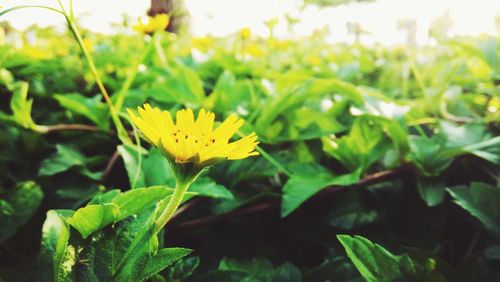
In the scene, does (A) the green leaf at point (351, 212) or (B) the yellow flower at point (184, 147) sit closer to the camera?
(B) the yellow flower at point (184, 147)

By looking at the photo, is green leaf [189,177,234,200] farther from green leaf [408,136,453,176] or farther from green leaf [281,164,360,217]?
green leaf [408,136,453,176]

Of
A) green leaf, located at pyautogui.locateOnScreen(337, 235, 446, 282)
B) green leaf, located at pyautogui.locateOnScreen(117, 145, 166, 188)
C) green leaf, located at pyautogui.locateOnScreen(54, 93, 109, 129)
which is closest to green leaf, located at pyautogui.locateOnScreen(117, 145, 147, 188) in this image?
green leaf, located at pyautogui.locateOnScreen(117, 145, 166, 188)

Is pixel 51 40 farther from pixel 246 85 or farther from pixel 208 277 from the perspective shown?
pixel 208 277

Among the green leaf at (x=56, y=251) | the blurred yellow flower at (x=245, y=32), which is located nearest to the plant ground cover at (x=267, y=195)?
Answer: the green leaf at (x=56, y=251)

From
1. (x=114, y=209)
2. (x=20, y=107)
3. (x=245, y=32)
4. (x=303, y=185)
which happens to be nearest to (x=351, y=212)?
(x=303, y=185)

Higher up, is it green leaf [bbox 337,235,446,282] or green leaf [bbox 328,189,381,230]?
→ green leaf [bbox 337,235,446,282]

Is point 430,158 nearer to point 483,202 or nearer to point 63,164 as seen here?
point 483,202

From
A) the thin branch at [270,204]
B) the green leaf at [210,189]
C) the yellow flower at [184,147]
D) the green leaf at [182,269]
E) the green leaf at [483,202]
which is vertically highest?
the yellow flower at [184,147]

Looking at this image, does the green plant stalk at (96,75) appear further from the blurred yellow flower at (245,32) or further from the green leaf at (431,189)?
the blurred yellow flower at (245,32)
